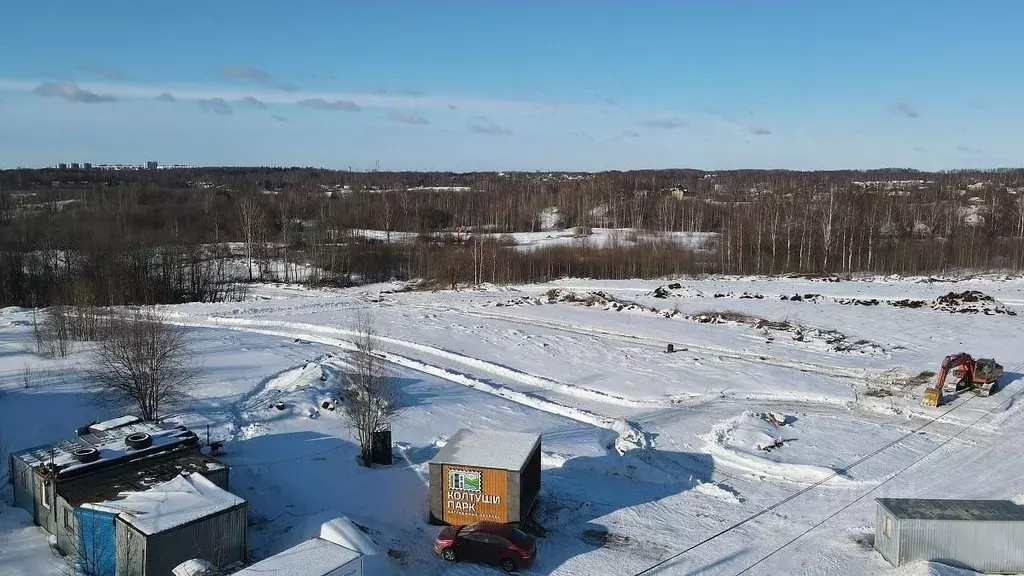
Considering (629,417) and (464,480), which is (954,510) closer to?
(464,480)

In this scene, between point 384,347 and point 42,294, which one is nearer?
point 384,347

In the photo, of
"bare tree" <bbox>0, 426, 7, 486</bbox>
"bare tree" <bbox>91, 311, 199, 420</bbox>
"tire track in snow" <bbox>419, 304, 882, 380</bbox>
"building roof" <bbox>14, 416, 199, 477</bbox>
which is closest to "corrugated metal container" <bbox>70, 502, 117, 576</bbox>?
"building roof" <bbox>14, 416, 199, 477</bbox>

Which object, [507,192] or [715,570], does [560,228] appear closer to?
[507,192]

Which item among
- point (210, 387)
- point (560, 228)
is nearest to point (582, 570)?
point (210, 387)

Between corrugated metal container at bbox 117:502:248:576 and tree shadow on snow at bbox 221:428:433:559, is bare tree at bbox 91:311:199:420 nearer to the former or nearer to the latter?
tree shadow on snow at bbox 221:428:433:559

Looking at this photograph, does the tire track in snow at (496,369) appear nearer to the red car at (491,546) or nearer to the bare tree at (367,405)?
the bare tree at (367,405)
